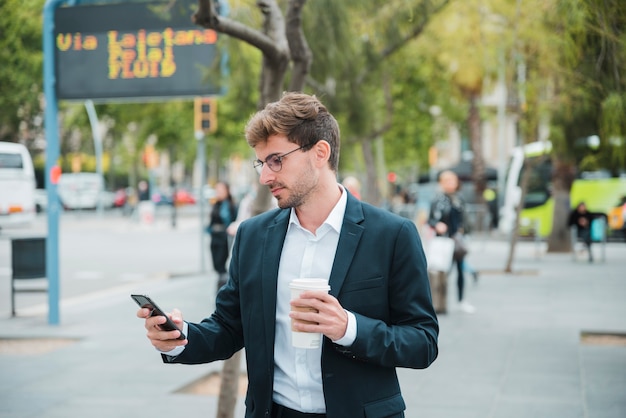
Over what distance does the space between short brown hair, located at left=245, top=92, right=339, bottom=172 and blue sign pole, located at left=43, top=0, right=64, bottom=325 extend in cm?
805

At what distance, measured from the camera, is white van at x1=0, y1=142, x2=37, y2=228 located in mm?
28953

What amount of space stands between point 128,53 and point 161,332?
293 inches

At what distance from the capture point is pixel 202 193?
17875 millimetres

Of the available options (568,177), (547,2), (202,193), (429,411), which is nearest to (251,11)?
(547,2)

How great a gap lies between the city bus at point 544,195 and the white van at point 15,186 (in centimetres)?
1620

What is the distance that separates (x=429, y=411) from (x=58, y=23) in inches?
253

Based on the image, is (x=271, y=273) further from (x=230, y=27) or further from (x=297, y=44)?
(x=297, y=44)

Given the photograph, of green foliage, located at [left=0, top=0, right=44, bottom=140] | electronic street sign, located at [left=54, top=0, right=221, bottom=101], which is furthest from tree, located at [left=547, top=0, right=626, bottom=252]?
green foliage, located at [left=0, top=0, right=44, bottom=140]

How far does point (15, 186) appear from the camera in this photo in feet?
98.7

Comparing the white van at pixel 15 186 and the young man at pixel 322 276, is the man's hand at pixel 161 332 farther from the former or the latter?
the white van at pixel 15 186

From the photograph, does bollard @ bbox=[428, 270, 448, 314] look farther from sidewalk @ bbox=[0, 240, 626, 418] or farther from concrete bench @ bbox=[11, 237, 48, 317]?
concrete bench @ bbox=[11, 237, 48, 317]

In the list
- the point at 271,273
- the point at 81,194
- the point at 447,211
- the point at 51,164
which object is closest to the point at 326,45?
the point at 447,211

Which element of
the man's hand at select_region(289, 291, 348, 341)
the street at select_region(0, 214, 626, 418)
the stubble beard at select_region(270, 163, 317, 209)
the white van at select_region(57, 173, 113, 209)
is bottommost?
the white van at select_region(57, 173, 113, 209)

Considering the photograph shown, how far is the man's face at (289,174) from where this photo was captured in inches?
107
